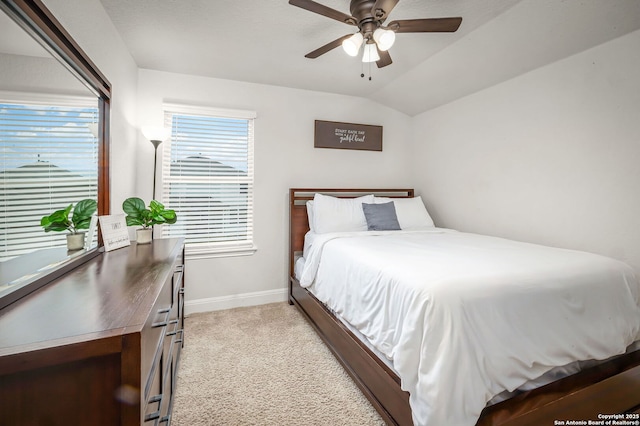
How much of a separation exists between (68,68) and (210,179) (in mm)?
1747

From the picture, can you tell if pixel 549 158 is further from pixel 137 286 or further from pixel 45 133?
pixel 45 133

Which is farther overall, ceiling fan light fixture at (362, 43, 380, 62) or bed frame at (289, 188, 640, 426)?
ceiling fan light fixture at (362, 43, 380, 62)

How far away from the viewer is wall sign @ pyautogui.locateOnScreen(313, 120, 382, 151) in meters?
3.44

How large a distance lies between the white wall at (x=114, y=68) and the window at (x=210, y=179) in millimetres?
374

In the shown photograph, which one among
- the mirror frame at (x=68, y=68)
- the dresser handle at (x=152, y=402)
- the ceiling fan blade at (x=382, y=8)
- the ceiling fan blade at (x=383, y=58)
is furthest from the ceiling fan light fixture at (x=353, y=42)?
the dresser handle at (x=152, y=402)

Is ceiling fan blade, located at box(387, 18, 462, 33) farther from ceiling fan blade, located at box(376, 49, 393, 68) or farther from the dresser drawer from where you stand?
the dresser drawer

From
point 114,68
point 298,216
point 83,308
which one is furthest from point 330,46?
point 83,308

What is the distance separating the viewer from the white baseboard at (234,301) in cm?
302

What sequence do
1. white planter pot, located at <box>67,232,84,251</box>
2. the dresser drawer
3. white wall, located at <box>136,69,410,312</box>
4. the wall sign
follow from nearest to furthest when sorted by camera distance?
the dresser drawer
white planter pot, located at <box>67,232,84,251</box>
white wall, located at <box>136,69,410,312</box>
the wall sign

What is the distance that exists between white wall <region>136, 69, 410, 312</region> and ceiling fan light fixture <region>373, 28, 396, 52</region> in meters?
1.73

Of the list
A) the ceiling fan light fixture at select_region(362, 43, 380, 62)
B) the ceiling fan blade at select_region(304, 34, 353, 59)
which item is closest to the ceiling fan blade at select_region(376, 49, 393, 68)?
the ceiling fan light fixture at select_region(362, 43, 380, 62)

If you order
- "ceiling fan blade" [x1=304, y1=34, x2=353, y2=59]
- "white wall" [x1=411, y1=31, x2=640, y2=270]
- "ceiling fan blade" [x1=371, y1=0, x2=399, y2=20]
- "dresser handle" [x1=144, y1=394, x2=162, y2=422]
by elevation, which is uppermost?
"ceiling fan blade" [x1=371, y1=0, x2=399, y2=20]

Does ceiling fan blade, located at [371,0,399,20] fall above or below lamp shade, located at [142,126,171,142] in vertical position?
above

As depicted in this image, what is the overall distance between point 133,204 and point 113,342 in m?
1.65
